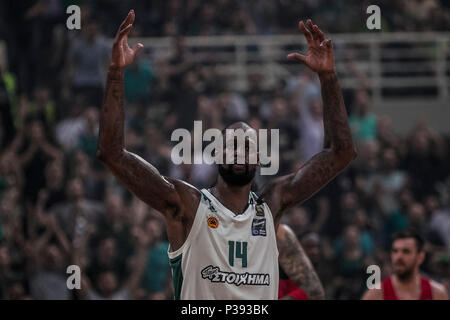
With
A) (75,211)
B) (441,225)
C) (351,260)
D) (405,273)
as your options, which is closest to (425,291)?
(405,273)

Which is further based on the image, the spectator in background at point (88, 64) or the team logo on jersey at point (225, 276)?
the spectator in background at point (88, 64)

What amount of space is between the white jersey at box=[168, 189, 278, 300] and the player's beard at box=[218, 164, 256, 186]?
17 centimetres

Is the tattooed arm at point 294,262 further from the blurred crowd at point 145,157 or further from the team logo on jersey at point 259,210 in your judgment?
the blurred crowd at point 145,157

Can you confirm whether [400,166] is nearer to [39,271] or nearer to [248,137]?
[39,271]

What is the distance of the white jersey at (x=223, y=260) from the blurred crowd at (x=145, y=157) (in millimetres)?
4315

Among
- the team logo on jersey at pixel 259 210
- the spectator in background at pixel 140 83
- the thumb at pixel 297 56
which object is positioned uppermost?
the spectator in background at pixel 140 83

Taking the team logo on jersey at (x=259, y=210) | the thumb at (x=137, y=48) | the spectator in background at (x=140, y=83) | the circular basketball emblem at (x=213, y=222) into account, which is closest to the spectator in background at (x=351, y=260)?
the spectator in background at (x=140, y=83)

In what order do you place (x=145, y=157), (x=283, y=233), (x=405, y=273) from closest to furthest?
1. (x=283, y=233)
2. (x=405, y=273)
3. (x=145, y=157)

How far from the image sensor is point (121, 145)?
4594 millimetres

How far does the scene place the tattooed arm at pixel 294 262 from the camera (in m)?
6.48

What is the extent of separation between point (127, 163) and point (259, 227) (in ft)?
2.97

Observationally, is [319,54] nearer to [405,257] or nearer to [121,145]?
[121,145]

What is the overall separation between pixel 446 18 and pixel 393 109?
1.88 meters

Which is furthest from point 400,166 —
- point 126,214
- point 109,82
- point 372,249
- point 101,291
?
point 109,82
